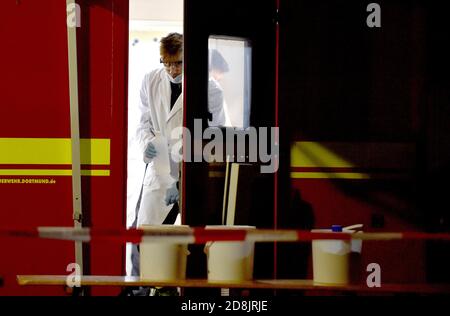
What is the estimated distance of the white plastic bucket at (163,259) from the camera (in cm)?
Result: 384

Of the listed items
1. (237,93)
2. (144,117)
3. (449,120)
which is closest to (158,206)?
(144,117)

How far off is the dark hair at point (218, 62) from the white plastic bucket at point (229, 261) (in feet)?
3.38

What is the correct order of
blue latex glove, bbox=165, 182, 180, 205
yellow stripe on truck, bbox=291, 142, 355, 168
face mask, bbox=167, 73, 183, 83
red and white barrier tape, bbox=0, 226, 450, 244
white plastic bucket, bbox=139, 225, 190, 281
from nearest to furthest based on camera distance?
red and white barrier tape, bbox=0, 226, 450, 244 < white plastic bucket, bbox=139, 225, 190, 281 < yellow stripe on truck, bbox=291, 142, 355, 168 < blue latex glove, bbox=165, 182, 180, 205 < face mask, bbox=167, 73, 183, 83

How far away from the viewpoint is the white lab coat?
5637mm

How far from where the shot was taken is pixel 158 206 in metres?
5.63

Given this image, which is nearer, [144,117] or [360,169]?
[360,169]

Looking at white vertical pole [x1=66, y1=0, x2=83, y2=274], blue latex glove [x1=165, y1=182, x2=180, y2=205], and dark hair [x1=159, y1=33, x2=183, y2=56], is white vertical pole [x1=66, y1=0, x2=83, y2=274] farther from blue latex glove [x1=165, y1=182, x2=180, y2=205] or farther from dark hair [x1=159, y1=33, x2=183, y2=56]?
blue latex glove [x1=165, y1=182, x2=180, y2=205]

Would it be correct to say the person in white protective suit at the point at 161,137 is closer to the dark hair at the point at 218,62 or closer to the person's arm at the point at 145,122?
the person's arm at the point at 145,122

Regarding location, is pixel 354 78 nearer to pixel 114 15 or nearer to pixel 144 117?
pixel 114 15

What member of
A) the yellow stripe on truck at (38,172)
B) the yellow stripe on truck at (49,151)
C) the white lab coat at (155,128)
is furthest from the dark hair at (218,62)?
the white lab coat at (155,128)

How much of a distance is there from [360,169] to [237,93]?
0.89 metres

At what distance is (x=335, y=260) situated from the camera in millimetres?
3881

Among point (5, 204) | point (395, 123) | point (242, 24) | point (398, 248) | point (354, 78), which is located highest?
point (242, 24)

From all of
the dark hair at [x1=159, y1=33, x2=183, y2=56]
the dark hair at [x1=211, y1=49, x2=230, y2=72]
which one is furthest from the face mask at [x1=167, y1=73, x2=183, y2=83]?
the dark hair at [x1=211, y1=49, x2=230, y2=72]
